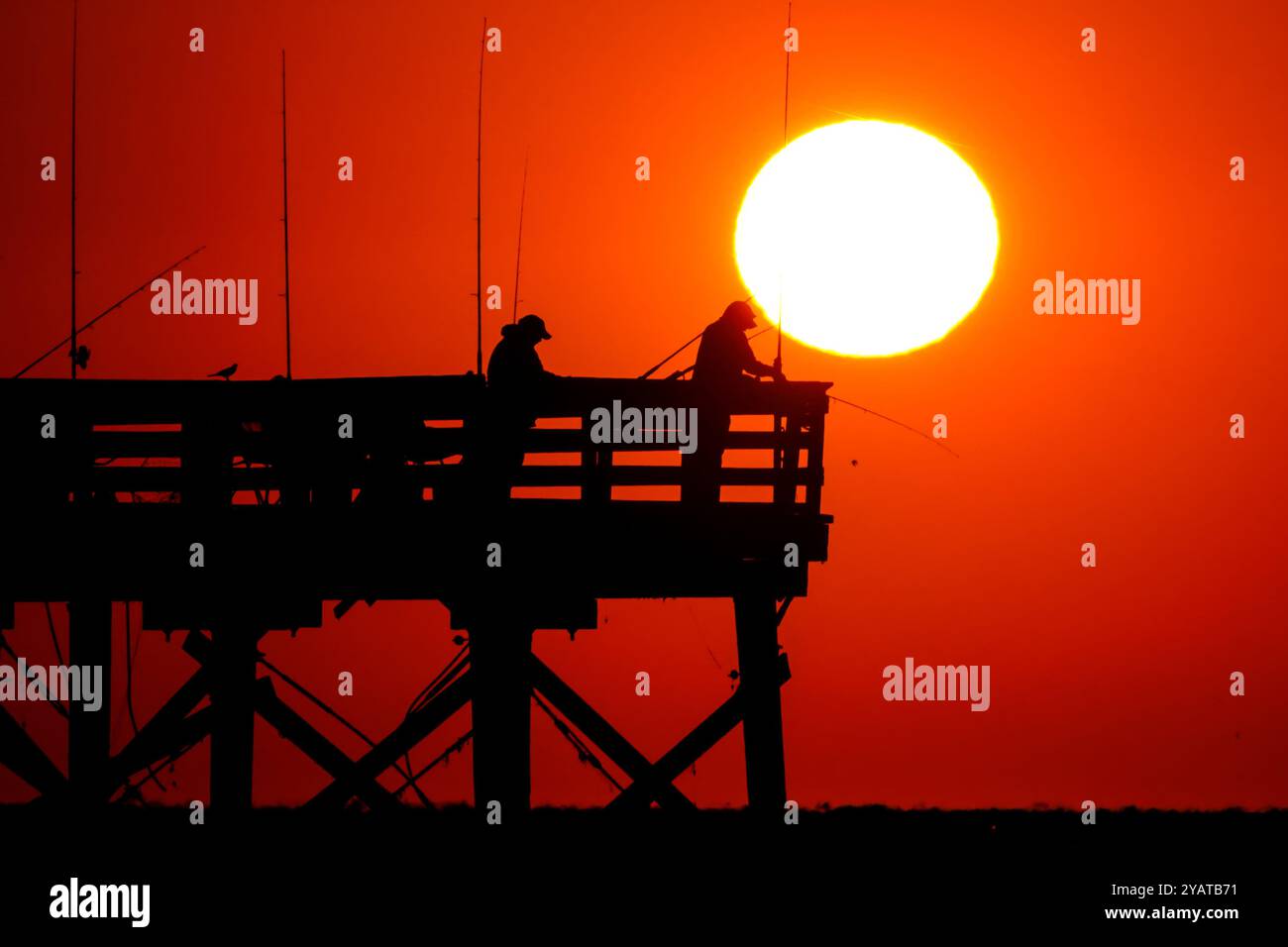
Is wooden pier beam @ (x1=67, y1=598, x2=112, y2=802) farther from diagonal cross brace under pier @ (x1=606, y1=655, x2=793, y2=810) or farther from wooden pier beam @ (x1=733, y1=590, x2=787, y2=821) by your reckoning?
wooden pier beam @ (x1=733, y1=590, x2=787, y2=821)

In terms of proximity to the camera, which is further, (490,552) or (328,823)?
(328,823)

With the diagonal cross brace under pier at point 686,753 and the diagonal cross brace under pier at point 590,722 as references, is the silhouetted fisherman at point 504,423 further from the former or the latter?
the diagonal cross brace under pier at point 686,753

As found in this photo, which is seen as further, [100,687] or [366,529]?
[100,687]

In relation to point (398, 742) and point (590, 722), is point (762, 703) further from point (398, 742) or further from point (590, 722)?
point (398, 742)

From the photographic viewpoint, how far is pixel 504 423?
1638cm

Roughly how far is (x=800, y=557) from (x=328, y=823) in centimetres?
496

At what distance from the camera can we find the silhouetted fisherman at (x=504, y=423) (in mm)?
16344

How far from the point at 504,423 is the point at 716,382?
5.78ft

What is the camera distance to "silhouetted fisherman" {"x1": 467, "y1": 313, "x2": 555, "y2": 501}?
16.3 meters

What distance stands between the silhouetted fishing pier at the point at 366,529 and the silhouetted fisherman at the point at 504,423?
10 centimetres

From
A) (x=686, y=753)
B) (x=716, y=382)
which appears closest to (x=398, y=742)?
(x=686, y=753)
